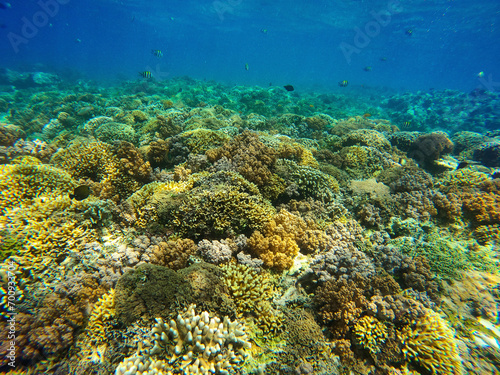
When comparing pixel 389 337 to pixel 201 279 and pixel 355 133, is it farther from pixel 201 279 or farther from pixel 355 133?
pixel 355 133

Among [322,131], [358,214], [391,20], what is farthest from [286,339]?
[391,20]

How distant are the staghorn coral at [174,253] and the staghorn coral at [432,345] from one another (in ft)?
14.2

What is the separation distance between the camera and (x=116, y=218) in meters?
5.55

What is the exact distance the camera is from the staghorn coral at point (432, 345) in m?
3.46

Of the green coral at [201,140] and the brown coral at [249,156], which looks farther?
the green coral at [201,140]

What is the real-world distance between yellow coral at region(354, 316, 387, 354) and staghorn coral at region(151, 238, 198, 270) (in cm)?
346

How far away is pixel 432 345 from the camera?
3.60 m

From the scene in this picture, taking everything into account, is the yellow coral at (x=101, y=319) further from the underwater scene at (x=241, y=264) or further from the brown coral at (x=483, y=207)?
the brown coral at (x=483, y=207)

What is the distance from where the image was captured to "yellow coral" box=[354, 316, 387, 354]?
3627 millimetres

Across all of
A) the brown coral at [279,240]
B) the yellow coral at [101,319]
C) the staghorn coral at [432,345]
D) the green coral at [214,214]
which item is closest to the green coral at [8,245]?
the yellow coral at [101,319]

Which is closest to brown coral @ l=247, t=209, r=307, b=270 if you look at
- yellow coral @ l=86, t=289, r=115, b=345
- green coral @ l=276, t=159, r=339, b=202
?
green coral @ l=276, t=159, r=339, b=202

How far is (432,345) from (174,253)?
4993 millimetres

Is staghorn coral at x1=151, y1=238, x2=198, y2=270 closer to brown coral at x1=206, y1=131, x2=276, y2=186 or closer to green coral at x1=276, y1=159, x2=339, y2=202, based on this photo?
brown coral at x1=206, y1=131, x2=276, y2=186

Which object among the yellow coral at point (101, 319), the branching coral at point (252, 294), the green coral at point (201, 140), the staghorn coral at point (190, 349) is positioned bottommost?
the yellow coral at point (101, 319)
